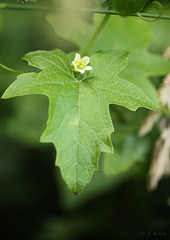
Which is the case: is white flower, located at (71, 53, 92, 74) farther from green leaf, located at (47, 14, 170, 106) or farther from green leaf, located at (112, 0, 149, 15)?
green leaf, located at (47, 14, 170, 106)

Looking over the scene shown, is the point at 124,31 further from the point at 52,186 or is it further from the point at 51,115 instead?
the point at 52,186

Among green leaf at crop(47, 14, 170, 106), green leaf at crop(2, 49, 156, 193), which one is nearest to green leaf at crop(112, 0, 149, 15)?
green leaf at crop(2, 49, 156, 193)

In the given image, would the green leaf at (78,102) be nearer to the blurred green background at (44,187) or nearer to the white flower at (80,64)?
the white flower at (80,64)

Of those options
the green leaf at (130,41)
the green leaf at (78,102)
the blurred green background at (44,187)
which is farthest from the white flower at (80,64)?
the blurred green background at (44,187)

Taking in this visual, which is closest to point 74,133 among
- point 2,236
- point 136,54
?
point 136,54

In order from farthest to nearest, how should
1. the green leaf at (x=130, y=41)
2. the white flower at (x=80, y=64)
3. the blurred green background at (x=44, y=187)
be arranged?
the blurred green background at (x=44, y=187) → the green leaf at (x=130, y=41) → the white flower at (x=80, y=64)
